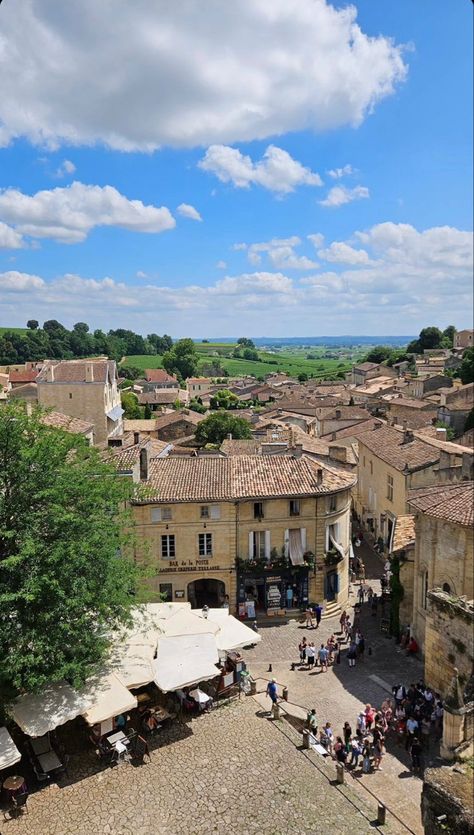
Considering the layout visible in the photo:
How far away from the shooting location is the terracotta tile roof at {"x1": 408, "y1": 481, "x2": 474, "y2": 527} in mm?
16828

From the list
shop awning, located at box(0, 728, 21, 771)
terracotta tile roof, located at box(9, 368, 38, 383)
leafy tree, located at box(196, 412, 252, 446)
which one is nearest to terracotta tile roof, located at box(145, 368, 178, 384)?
terracotta tile roof, located at box(9, 368, 38, 383)

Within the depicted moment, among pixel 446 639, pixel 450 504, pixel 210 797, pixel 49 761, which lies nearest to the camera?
pixel 210 797

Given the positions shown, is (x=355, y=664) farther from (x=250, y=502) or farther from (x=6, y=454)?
(x=6, y=454)

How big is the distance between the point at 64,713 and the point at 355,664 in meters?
12.5

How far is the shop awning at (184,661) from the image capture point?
63.5 feet

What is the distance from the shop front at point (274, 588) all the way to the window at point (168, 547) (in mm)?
3569

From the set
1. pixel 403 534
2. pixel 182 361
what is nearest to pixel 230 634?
pixel 403 534

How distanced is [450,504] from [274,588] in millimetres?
13745

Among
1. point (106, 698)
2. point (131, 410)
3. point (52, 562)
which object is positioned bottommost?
point (106, 698)

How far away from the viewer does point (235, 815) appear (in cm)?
1539

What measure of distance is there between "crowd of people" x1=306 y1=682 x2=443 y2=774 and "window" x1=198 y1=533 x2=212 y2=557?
10.4 metres

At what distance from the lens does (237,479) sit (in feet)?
101

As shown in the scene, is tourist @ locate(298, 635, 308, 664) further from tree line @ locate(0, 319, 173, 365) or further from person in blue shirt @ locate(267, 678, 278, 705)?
tree line @ locate(0, 319, 173, 365)

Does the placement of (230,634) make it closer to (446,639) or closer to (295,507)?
(446,639)
